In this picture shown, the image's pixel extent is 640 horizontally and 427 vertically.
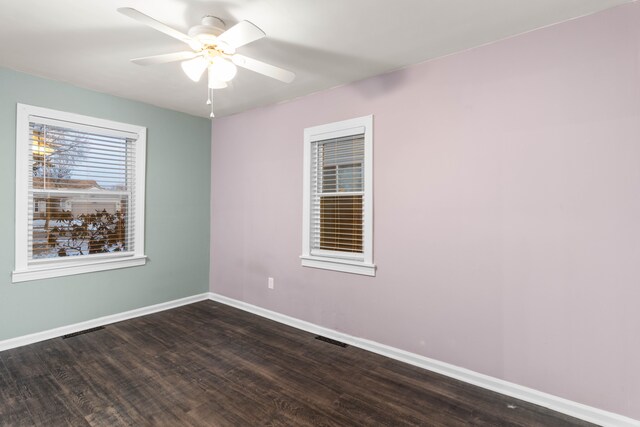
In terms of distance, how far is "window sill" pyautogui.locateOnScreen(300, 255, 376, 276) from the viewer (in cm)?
305

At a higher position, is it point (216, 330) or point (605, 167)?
point (605, 167)

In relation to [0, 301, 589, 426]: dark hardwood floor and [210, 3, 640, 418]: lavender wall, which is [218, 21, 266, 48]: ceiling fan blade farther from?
[0, 301, 589, 426]: dark hardwood floor

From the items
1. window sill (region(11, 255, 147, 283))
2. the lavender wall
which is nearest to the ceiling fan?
the lavender wall

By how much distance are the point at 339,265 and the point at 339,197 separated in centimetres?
69

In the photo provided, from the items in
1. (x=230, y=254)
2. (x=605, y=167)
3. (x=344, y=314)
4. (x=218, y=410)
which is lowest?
(x=218, y=410)

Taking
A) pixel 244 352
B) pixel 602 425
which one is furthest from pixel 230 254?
pixel 602 425

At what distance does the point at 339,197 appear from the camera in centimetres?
338

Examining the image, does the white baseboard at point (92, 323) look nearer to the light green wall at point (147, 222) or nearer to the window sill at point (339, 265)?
the light green wall at point (147, 222)

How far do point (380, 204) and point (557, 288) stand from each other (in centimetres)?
142

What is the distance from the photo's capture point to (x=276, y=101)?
3773mm

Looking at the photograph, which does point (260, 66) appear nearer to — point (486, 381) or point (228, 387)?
point (228, 387)

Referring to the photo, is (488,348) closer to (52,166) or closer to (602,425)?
(602,425)

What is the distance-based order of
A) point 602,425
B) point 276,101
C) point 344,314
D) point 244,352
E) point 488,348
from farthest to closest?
point 276,101
point 344,314
point 244,352
point 488,348
point 602,425

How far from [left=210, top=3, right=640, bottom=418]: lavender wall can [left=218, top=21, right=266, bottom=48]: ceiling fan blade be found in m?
1.46
